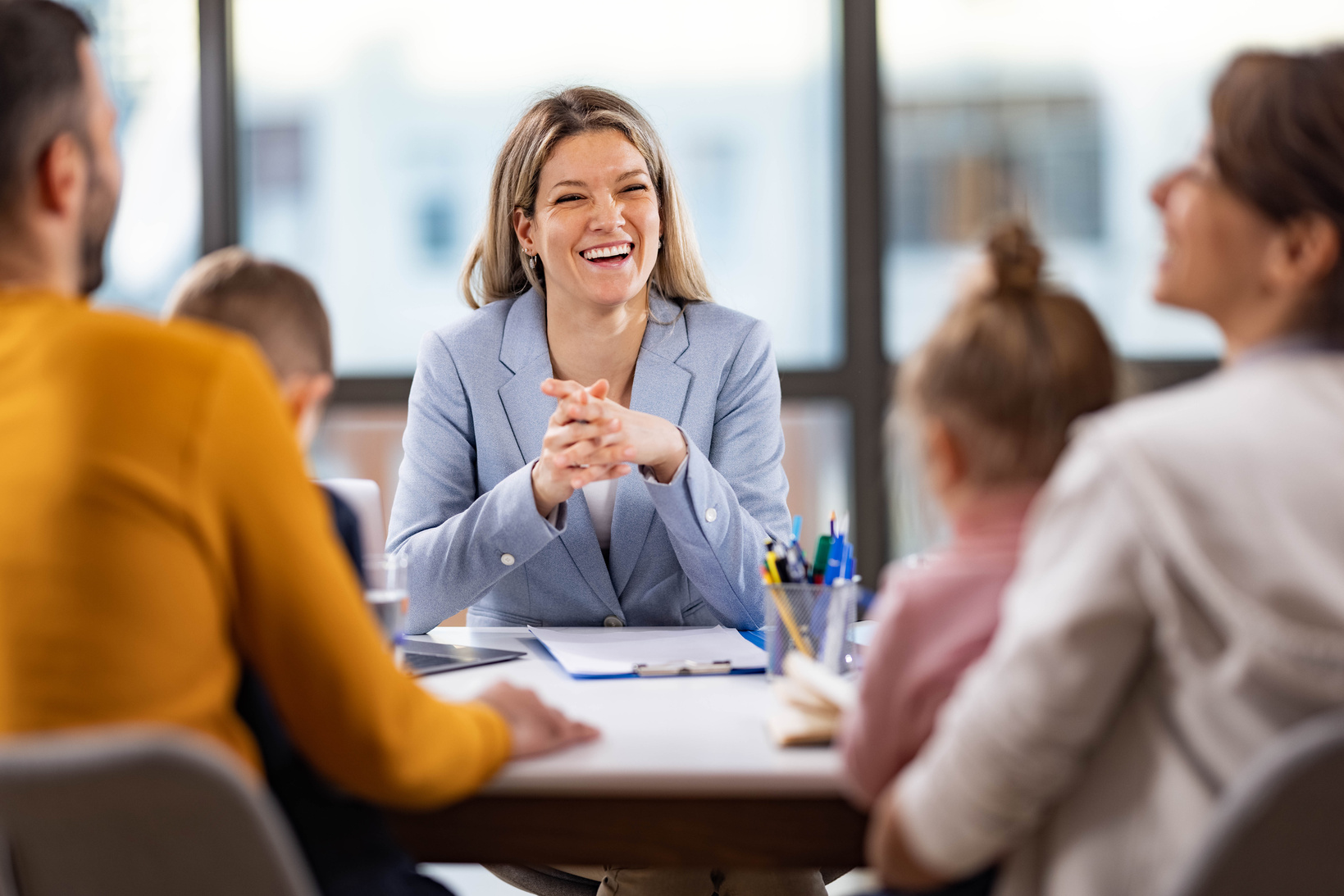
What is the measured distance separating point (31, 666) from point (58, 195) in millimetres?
375

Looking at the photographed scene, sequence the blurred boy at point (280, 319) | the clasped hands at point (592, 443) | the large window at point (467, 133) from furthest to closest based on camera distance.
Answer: the large window at point (467, 133) < the clasped hands at point (592, 443) < the blurred boy at point (280, 319)

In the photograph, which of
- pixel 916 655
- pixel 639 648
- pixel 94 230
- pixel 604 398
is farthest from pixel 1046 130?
pixel 94 230

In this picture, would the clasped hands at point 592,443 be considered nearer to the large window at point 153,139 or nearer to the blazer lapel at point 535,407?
the blazer lapel at point 535,407

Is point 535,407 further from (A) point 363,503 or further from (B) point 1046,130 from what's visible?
(B) point 1046,130

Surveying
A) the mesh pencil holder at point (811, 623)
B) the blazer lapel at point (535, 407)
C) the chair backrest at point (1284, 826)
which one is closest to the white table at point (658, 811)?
the mesh pencil holder at point (811, 623)

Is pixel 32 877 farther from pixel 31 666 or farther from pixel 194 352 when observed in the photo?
pixel 194 352

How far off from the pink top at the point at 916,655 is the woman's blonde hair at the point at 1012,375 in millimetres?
87

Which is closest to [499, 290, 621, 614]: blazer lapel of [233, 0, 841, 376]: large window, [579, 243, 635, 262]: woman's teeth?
[579, 243, 635, 262]: woman's teeth

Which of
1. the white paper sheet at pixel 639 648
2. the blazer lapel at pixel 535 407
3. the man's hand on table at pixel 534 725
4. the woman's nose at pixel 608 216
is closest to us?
the man's hand on table at pixel 534 725

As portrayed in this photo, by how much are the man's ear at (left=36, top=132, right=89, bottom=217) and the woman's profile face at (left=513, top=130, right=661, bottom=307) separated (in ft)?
3.66

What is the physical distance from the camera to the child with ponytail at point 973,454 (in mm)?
956

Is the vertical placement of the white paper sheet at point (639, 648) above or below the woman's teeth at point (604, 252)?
below

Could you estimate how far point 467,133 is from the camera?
377 centimetres

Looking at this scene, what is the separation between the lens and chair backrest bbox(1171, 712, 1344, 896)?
72cm
